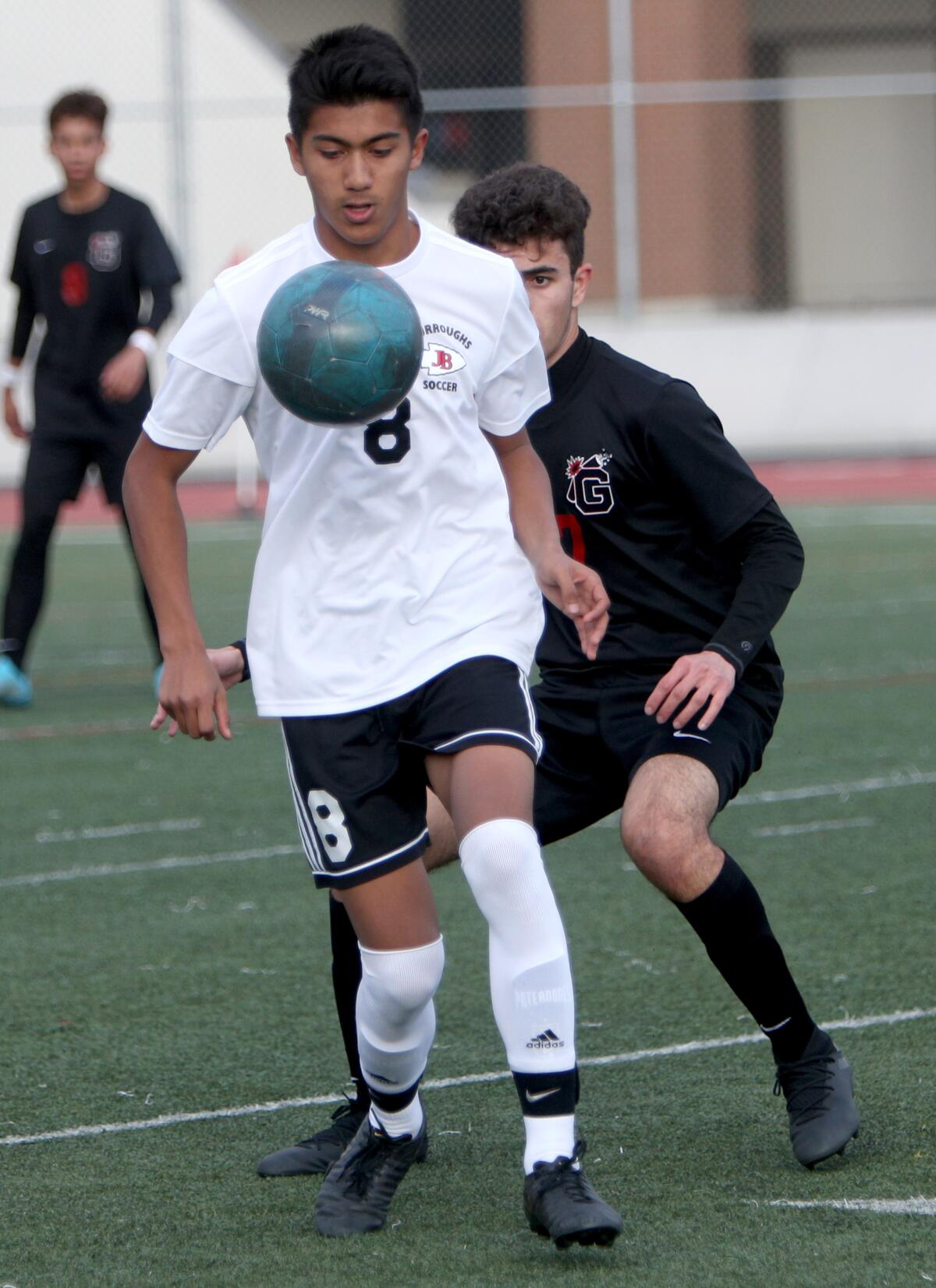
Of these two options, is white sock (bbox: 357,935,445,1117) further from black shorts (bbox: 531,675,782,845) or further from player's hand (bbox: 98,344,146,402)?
player's hand (bbox: 98,344,146,402)

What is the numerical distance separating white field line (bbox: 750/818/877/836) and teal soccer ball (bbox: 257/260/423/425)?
3.66 m

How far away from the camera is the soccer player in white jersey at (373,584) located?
133 inches

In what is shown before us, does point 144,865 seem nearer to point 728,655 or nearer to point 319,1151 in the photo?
point 319,1151

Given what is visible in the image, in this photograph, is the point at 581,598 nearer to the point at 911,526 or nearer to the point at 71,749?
the point at 71,749

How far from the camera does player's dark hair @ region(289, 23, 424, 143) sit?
3.37 m

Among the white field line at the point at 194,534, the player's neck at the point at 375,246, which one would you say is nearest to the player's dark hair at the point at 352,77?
the player's neck at the point at 375,246

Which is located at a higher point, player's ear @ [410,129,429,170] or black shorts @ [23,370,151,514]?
player's ear @ [410,129,429,170]

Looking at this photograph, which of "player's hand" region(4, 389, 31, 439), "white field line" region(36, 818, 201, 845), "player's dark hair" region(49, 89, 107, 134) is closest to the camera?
"white field line" region(36, 818, 201, 845)

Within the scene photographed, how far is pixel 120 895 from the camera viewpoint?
6047mm

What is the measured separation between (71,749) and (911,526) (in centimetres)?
1040

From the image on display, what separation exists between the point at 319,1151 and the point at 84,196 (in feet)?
20.8

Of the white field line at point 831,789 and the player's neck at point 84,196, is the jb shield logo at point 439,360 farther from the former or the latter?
the player's neck at point 84,196

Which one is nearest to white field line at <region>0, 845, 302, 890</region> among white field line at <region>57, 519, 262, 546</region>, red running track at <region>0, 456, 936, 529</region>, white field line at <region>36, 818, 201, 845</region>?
white field line at <region>36, 818, 201, 845</region>

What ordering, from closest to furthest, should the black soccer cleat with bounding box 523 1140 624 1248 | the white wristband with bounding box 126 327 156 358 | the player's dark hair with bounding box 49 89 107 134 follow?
the black soccer cleat with bounding box 523 1140 624 1248, the player's dark hair with bounding box 49 89 107 134, the white wristband with bounding box 126 327 156 358
